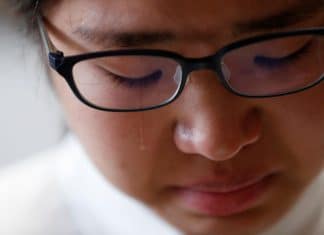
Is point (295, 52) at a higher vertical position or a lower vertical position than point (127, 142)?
higher

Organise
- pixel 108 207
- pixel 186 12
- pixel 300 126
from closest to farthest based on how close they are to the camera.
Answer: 1. pixel 186 12
2. pixel 300 126
3. pixel 108 207

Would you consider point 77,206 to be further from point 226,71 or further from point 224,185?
point 226,71

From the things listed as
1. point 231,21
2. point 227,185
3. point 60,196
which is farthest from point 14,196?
point 231,21

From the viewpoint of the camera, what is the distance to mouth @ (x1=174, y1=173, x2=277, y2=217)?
808 mm

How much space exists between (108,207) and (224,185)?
0.25 meters

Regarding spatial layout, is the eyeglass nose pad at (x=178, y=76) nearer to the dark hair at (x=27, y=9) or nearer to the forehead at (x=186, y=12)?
the forehead at (x=186, y=12)

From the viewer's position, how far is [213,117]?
715mm

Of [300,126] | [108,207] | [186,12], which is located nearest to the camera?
[186,12]

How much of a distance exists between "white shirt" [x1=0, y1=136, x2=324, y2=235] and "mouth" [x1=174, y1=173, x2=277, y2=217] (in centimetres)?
12

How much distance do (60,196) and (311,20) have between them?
0.50m

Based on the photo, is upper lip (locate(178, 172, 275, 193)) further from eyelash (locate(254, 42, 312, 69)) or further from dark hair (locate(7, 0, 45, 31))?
dark hair (locate(7, 0, 45, 31))

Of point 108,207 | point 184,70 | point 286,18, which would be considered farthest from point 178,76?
point 108,207

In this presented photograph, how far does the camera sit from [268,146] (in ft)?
2.55

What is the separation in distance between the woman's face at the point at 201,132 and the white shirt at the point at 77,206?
86 millimetres
